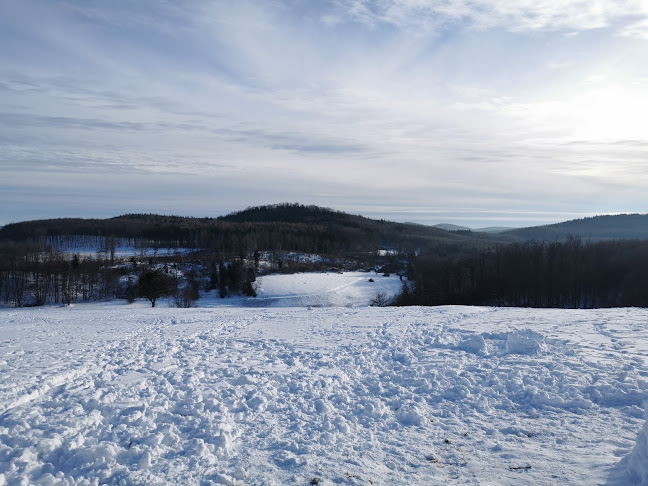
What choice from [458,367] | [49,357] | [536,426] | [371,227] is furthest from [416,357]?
[371,227]

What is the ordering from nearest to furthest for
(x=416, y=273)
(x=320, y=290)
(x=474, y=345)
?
(x=474, y=345) → (x=320, y=290) → (x=416, y=273)

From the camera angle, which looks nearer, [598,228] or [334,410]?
[334,410]

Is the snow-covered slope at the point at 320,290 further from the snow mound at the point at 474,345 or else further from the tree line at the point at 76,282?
the snow mound at the point at 474,345

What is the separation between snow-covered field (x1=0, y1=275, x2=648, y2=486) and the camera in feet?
19.8

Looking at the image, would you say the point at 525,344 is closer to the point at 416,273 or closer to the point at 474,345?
the point at 474,345

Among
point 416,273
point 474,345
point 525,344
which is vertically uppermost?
point 525,344

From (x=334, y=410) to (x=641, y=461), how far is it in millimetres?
4910

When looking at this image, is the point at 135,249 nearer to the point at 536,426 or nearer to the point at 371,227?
the point at 371,227

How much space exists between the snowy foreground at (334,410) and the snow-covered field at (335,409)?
0.12 feet

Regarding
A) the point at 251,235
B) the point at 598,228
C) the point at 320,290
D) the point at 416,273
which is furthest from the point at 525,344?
the point at 598,228

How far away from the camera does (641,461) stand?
5.30 metres

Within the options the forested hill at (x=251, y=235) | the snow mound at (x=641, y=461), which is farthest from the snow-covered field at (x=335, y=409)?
the forested hill at (x=251, y=235)

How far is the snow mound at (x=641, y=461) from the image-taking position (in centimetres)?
516

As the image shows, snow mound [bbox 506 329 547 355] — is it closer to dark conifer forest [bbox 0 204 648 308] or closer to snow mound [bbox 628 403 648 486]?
snow mound [bbox 628 403 648 486]
